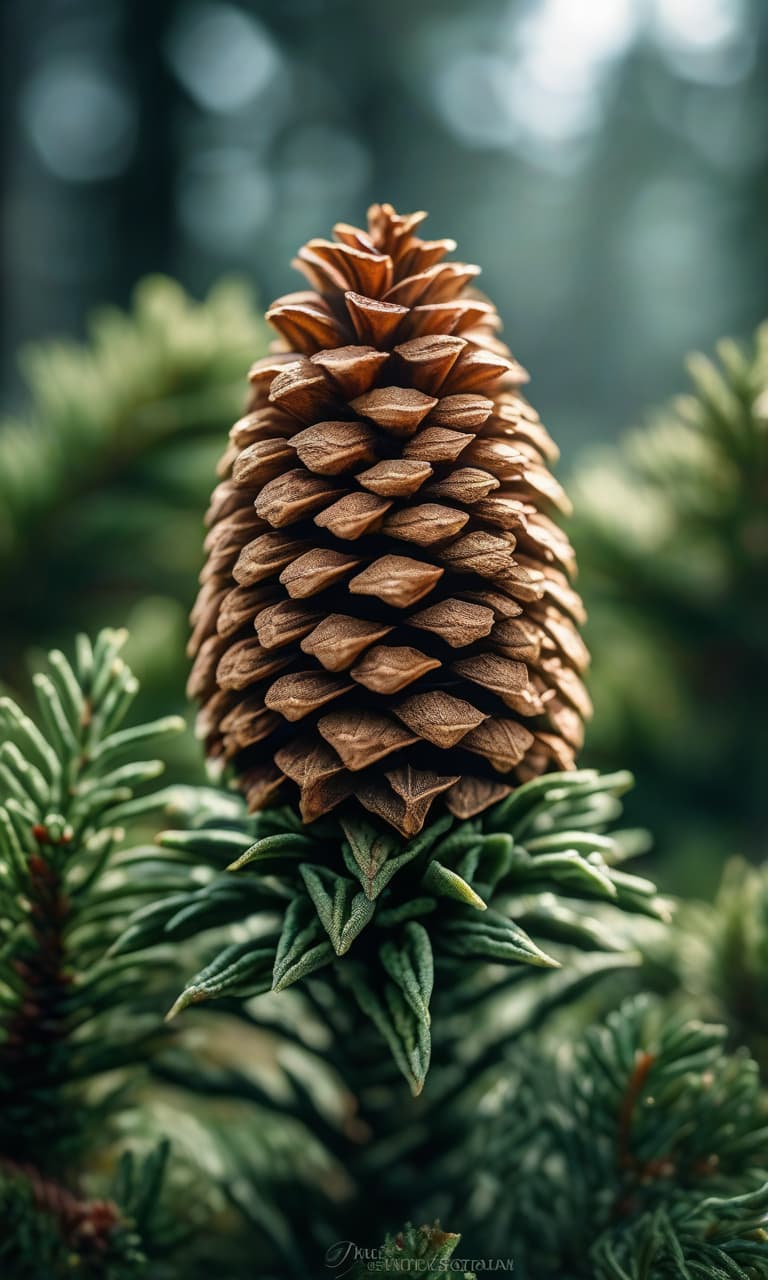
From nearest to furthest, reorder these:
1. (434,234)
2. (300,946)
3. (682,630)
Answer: (300,946)
(682,630)
(434,234)

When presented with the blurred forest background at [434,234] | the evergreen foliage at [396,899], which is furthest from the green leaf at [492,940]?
the blurred forest background at [434,234]

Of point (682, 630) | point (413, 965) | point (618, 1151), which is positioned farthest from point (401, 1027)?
point (682, 630)

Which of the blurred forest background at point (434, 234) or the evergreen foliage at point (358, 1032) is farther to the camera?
the blurred forest background at point (434, 234)

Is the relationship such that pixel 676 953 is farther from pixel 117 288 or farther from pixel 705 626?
pixel 117 288

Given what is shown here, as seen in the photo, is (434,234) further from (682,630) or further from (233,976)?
(233,976)

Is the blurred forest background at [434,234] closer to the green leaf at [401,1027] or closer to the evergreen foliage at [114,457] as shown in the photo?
the evergreen foliage at [114,457]

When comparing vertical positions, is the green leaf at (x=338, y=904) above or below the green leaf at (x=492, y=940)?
above

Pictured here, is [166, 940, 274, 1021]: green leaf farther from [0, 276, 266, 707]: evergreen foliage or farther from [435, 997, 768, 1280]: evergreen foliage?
[0, 276, 266, 707]: evergreen foliage
